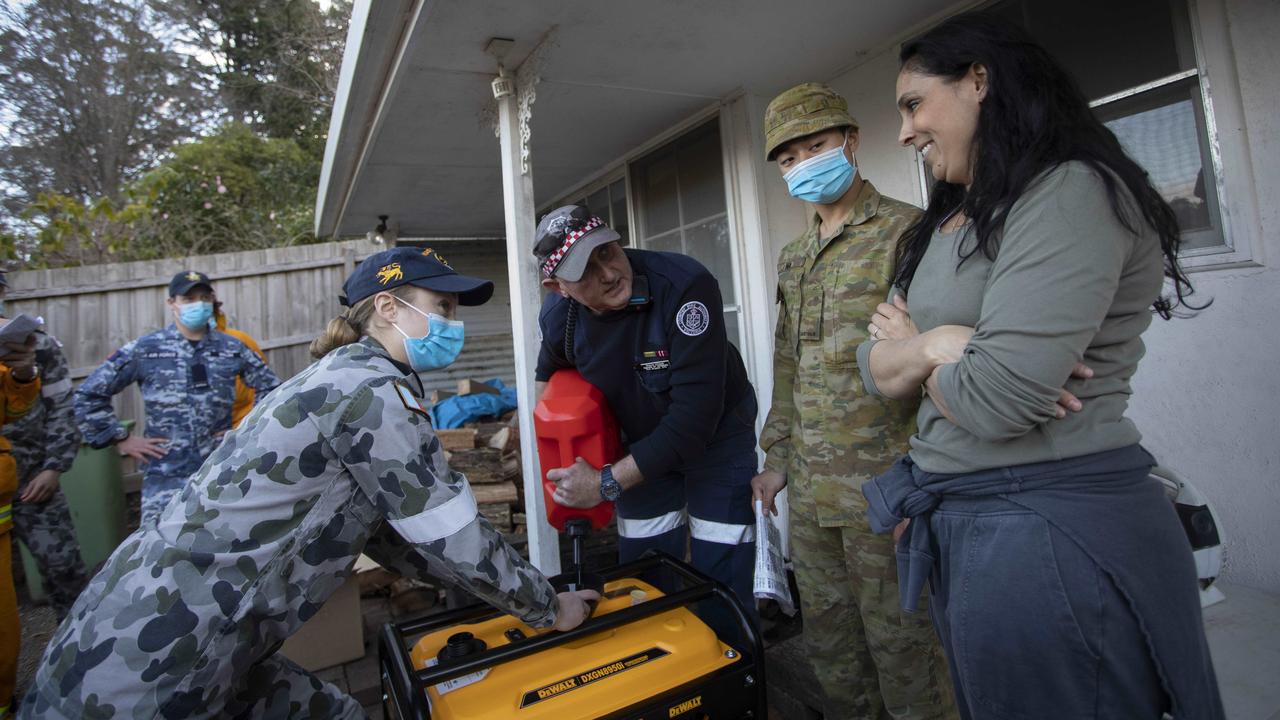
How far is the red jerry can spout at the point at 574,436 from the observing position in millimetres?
2104

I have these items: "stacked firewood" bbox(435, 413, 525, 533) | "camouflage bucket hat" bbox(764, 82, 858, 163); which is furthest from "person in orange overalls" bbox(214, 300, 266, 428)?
"camouflage bucket hat" bbox(764, 82, 858, 163)

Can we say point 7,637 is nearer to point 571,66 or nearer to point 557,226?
point 557,226

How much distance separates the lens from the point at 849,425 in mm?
1820

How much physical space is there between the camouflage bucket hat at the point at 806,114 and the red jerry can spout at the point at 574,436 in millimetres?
1006

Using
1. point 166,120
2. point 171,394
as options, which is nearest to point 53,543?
point 171,394

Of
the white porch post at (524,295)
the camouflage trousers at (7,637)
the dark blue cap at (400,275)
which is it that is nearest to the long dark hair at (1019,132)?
the dark blue cap at (400,275)

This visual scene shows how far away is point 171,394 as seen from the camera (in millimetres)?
3770

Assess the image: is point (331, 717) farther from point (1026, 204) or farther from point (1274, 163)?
point (1274, 163)

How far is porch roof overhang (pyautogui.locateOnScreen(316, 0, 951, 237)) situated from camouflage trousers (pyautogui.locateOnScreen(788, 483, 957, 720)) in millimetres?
1986

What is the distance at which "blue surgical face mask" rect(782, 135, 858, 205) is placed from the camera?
6.21 feet

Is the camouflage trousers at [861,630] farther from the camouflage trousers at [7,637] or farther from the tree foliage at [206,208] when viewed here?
the tree foliage at [206,208]

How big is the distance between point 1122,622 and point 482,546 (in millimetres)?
1205

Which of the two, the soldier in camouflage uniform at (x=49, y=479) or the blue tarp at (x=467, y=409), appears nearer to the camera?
the soldier in camouflage uniform at (x=49, y=479)

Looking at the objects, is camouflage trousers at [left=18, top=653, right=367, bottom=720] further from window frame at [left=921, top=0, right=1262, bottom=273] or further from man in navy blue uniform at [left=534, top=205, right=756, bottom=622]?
window frame at [left=921, top=0, right=1262, bottom=273]
